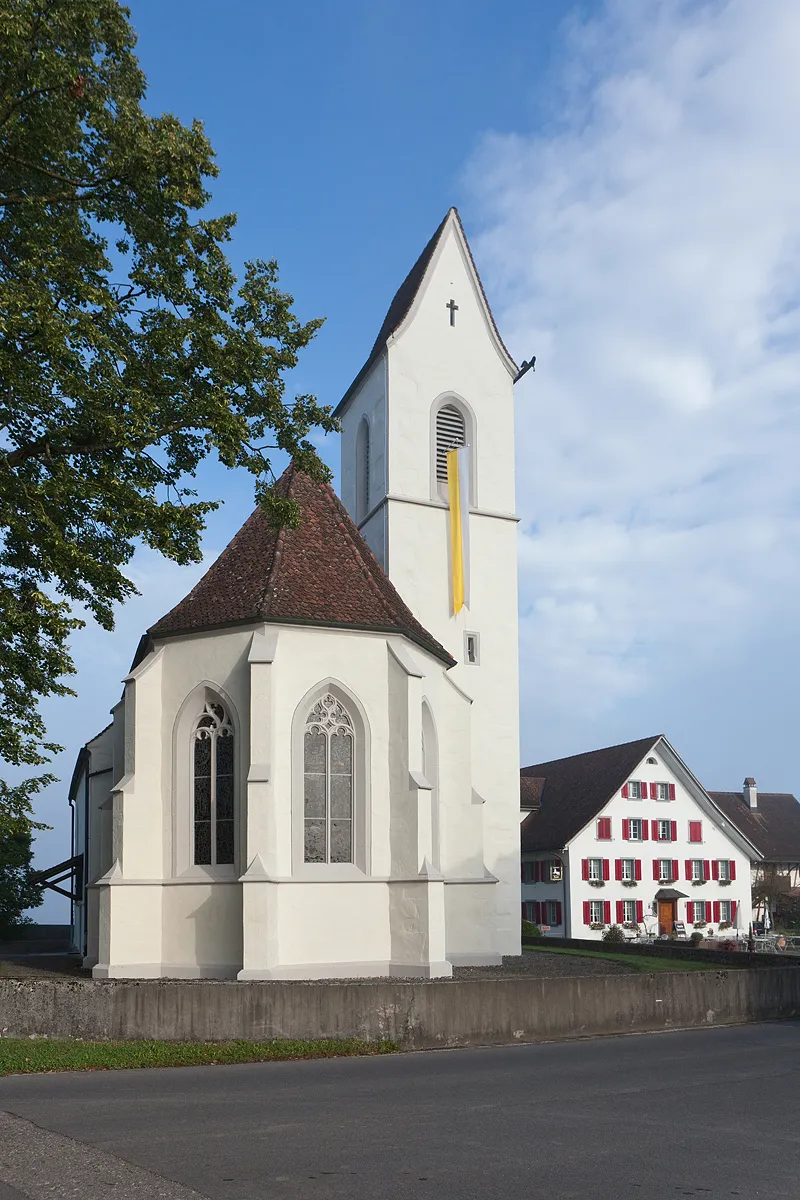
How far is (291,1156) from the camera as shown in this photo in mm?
7930

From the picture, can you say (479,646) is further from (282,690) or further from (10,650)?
(10,650)

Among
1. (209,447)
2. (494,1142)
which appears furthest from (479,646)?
(494,1142)

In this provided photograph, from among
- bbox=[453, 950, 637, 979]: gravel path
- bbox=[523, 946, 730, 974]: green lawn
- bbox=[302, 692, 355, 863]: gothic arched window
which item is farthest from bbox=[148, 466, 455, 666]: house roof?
bbox=[523, 946, 730, 974]: green lawn

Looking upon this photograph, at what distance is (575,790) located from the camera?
53.4 m

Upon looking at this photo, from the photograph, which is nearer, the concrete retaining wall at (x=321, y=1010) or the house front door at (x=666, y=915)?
the concrete retaining wall at (x=321, y=1010)

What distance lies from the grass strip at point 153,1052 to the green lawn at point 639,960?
10304mm

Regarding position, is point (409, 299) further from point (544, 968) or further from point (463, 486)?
point (544, 968)

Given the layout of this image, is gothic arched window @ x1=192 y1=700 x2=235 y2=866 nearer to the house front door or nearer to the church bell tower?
the church bell tower

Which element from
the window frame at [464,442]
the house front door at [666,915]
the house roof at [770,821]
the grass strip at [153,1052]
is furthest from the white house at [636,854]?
the grass strip at [153,1052]

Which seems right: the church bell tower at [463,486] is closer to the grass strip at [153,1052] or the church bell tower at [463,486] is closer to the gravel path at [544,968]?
the gravel path at [544,968]

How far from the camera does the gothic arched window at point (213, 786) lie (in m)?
21.4

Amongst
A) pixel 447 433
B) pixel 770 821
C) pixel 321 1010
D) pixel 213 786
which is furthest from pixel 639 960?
pixel 770 821

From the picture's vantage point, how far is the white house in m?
49.2

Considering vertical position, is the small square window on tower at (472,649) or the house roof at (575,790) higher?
the small square window on tower at (472,649)
